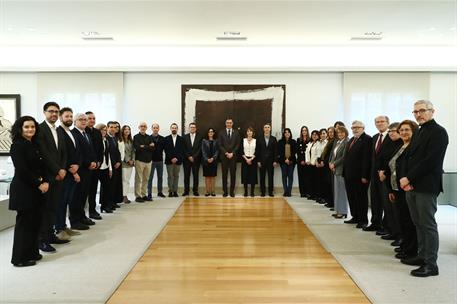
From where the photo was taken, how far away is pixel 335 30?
24.4 ft

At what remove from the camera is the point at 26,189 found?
3.75 metres

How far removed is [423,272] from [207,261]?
81.5 inches

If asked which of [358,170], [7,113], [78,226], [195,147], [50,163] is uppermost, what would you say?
[7,113]

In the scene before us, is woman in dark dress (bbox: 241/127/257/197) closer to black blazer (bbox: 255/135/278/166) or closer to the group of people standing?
the group of people standing

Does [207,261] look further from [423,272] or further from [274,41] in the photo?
[274,41]

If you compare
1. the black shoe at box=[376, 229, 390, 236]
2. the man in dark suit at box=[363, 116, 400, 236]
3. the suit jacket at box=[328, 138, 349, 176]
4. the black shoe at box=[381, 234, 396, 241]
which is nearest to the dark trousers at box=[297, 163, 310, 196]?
the suit jacket at box=[328, 138, 349, 176]

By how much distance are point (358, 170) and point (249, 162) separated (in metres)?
3.49

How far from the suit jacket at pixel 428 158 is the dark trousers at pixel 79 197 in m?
4.23

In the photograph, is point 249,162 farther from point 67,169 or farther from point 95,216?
point 67,169

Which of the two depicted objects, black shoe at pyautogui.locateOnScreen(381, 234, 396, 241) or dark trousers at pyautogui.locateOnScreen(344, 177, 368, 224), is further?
dark trousers at pyautogui.locateOnScreen(344, 177, 368, 224)

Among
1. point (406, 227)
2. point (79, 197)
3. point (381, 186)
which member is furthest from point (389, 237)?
point (79, 197)

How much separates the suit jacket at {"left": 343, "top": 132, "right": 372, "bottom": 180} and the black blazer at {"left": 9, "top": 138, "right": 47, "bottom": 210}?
414 cm

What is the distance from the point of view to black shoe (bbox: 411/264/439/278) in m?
3.57

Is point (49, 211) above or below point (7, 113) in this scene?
below
